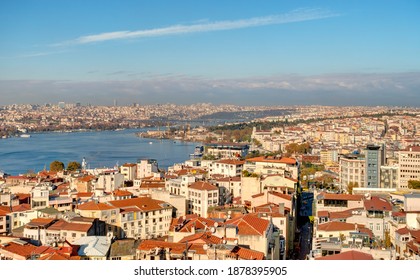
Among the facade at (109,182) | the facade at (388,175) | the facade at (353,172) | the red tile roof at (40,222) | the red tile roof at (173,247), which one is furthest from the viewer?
the facade at (353,172)

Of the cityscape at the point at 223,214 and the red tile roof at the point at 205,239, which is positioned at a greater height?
the red tile roof at the point at 205,239

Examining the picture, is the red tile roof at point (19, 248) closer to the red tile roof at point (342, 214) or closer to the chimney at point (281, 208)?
the chimney at point (281, 208)

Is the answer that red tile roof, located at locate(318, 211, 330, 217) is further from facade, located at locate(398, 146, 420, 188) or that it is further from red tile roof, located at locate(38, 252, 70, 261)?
facade, located at locate(398, 146, 420, 188)

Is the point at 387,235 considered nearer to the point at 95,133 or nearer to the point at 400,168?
the point at 400,168

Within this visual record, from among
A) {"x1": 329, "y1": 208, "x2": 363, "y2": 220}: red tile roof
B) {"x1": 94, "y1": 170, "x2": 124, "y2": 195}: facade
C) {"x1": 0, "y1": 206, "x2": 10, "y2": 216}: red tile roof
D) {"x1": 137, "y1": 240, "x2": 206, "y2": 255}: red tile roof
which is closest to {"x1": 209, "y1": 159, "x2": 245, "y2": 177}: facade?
{"x1": 94, "y1": 170, "x2": 124, "y2": 195}: facade

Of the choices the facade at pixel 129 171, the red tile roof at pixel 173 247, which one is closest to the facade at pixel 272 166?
the facade at pixel 129 171

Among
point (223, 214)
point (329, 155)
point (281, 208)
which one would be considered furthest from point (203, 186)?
point (329, 155)

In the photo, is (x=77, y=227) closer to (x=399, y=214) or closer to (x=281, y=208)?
(x=281, y=208)

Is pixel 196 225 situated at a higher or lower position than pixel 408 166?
higher

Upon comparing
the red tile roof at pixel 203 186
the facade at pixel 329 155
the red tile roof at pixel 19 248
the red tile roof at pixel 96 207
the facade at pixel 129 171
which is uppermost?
the red tile roof at pixel 19 248

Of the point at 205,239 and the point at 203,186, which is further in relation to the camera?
the point at 203,186
